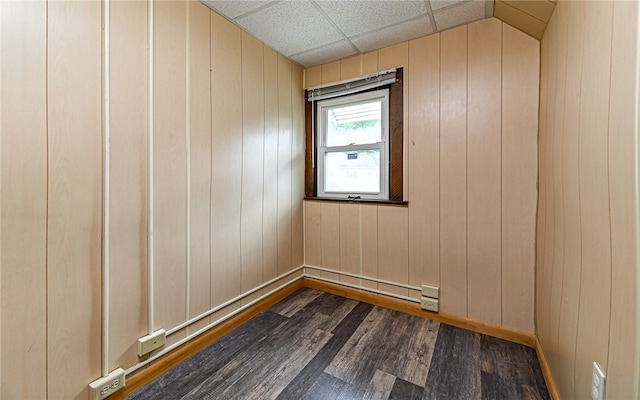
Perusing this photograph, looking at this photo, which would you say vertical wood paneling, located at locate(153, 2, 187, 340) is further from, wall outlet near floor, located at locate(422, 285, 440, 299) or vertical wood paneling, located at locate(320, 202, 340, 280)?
wall outlet near floor, located at locate(422, 285, 440, 299)

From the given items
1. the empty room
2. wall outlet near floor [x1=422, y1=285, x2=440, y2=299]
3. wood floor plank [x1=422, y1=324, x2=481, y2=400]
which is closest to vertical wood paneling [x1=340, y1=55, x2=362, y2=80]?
the empty room

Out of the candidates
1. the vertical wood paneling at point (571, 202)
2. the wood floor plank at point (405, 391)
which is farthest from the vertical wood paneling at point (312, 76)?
the wood floor plank at point (405, 391)

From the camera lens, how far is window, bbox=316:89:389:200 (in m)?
2.39

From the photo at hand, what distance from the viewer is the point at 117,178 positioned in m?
1.36

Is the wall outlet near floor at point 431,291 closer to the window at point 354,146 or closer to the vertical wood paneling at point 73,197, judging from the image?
the window at point 354,146

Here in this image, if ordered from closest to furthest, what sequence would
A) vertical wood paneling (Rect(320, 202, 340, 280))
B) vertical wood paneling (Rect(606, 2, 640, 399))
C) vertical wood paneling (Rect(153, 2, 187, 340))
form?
vertical wood paneling (Rect(606, 2, 640, 399)) → vertical wood paneling (Rect(153, 2, 187, 340)) → vertical wood paneling (Rect(320, 202, 340, 280))

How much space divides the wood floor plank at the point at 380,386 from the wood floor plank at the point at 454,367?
0.18 m

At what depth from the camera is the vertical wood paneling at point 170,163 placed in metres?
1.53

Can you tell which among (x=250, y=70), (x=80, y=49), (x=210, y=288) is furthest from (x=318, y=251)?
(x=80, y=49)

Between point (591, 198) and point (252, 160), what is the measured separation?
6.48ft

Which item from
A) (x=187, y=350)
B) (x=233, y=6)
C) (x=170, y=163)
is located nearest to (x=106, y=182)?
(x=170, y=163)

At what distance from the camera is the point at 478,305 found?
198 centimetres

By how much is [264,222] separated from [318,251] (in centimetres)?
72

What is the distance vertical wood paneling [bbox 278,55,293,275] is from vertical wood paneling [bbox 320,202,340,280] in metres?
0.35
